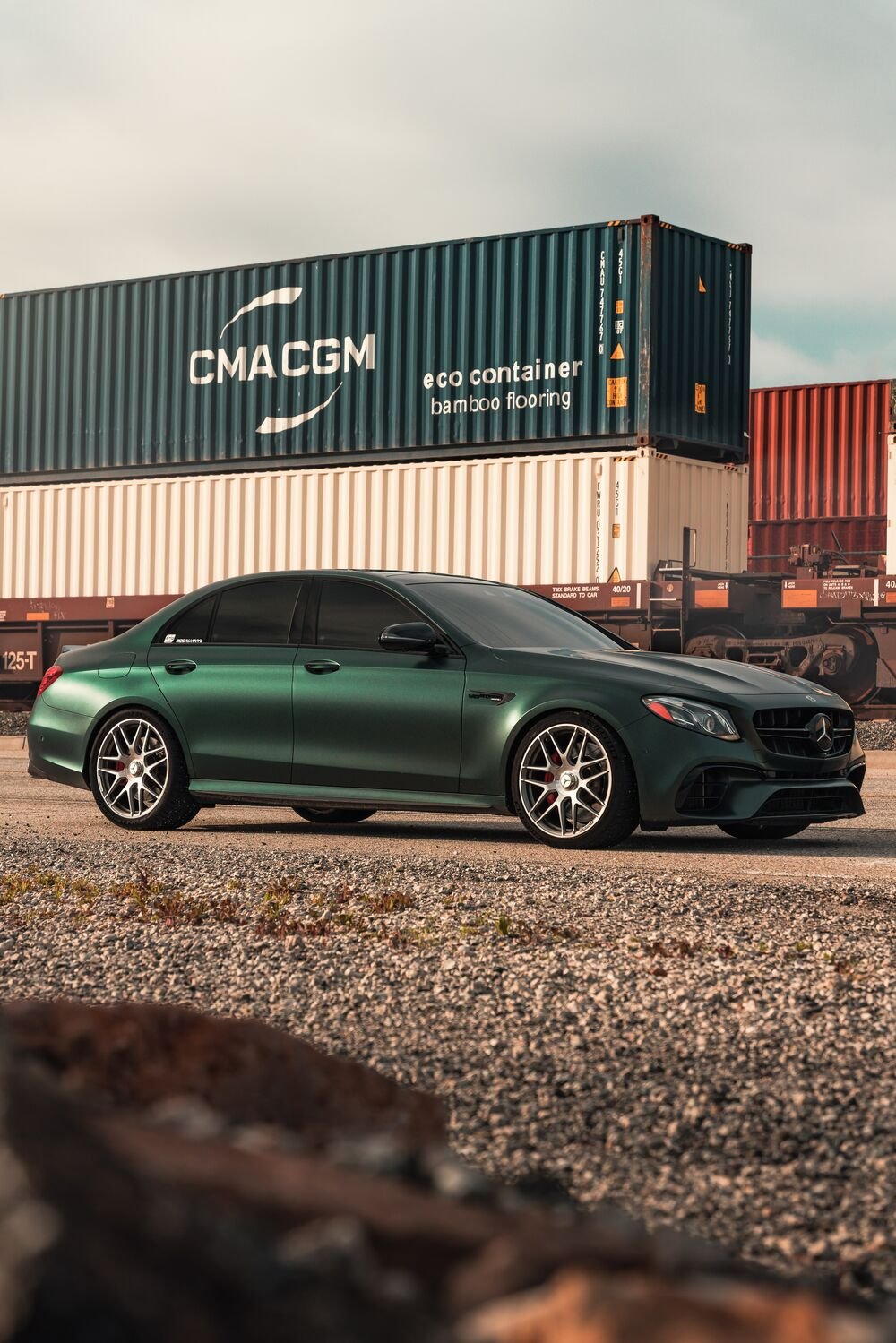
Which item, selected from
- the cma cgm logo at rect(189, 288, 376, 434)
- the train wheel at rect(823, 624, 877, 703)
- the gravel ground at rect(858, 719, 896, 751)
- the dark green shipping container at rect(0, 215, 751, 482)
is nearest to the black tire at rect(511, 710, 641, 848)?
the gravel ground at rect(858, 719, 896, 751)

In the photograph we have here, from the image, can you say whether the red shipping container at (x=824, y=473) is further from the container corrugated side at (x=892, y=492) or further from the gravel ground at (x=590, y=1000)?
the gravel ground at (x=590, y=1000)

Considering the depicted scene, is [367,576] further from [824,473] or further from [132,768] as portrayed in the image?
[824,473]

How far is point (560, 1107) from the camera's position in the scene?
115 inches

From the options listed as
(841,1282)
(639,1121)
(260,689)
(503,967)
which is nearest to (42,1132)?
(841,1282)

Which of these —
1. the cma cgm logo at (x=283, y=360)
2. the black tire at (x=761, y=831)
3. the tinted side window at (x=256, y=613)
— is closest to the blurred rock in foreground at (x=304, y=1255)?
the black tire at (x=761, y=831)

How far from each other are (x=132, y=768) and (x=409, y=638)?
1900 mm

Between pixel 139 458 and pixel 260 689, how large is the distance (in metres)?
13.4

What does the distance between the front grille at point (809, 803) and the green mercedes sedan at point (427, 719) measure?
0.4 inches

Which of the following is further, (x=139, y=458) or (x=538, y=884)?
(x=139, y=458)

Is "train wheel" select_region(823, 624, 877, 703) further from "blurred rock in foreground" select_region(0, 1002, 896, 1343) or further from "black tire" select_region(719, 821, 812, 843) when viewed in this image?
"blurred rock in foreground" select_region(0, 1002, 896, 1343)

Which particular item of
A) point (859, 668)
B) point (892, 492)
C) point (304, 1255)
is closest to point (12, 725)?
point (859, 668)

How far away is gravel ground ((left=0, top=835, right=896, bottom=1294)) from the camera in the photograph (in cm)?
254

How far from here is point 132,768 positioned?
870 cm

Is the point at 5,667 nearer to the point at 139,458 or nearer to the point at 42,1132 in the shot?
the point at 139,458
